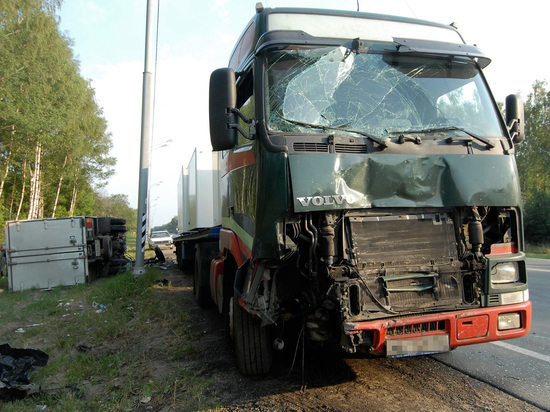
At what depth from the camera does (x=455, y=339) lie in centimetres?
309

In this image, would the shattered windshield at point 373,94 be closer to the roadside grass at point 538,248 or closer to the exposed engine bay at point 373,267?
the exposed engine bay at point 373,267

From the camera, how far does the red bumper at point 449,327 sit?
9.58ft

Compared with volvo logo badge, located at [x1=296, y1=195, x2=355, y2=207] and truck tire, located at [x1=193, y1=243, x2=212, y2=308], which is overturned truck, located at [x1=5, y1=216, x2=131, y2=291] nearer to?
truck tire, located at [x1=193, y1=243, x2=212, y2=308]

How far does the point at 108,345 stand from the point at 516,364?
4.90 metres

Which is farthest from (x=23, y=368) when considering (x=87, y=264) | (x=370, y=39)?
(x=87, y=264)

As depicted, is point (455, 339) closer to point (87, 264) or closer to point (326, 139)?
point (326, 139)

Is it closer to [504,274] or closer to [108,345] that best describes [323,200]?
[504,274]

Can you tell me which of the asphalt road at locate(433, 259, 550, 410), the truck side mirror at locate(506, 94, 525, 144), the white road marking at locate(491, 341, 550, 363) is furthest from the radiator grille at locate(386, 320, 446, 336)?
the truck side mirror at locate(506, 94, 525, 144)

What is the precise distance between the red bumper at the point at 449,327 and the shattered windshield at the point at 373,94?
1489 millimetres

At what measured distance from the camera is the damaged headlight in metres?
3.26

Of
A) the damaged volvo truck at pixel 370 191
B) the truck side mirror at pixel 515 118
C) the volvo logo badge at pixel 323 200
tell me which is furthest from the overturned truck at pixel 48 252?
the truck side mirror at pixel 515 118

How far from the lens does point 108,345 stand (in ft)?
18.4

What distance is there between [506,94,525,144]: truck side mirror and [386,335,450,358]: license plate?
1999 millimetres

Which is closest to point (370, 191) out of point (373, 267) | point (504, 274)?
point (373, 267)
